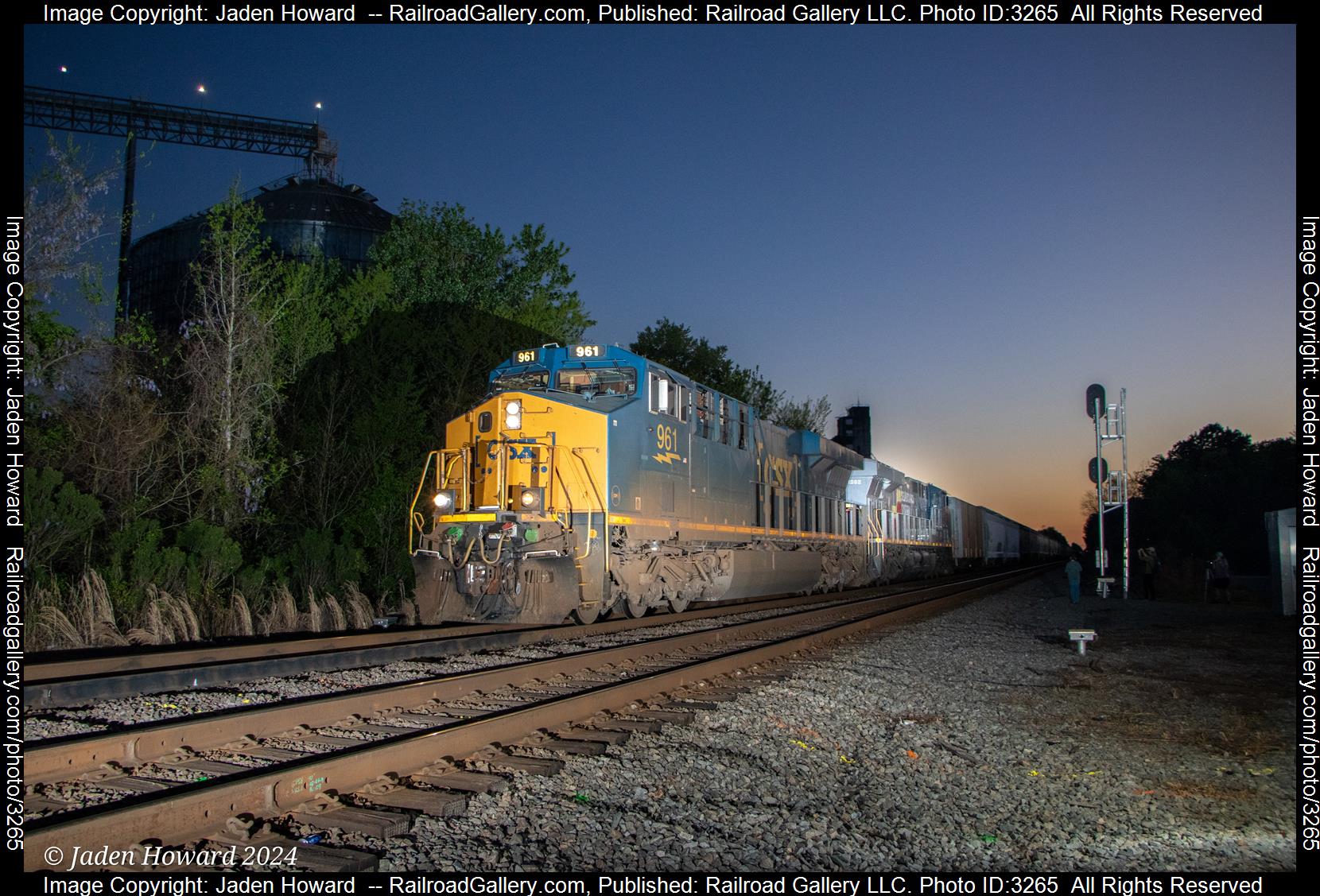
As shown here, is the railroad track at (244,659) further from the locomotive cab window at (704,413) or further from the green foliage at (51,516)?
the locomotive cab window at (704,413)

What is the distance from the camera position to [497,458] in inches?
459

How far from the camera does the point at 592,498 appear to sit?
38.2 feet

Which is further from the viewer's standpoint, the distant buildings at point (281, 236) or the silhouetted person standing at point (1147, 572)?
the distant buildings at point (281, 236)

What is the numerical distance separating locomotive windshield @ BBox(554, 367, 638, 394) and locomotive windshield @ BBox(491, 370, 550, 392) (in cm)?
21

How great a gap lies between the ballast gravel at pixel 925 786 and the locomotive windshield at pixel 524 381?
5949 mm

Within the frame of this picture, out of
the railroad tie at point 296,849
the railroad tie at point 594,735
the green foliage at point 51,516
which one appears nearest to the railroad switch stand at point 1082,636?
the railroad tie at point 594,735

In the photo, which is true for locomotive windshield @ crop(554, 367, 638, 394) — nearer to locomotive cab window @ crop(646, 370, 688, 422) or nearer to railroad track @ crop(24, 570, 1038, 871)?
locomotive cab window @ crop(646, 370, 688, 422)

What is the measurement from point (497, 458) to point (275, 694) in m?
4.82

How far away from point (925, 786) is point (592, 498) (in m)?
6.91

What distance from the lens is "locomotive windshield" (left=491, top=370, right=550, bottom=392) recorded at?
1322 cm

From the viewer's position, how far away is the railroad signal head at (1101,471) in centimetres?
2427

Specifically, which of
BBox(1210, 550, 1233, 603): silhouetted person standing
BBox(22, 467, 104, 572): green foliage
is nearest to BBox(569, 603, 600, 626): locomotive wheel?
BBox(22, 467, 104, 572): green foliage

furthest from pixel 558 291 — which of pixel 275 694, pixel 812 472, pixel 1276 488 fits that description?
pixel 1276 488

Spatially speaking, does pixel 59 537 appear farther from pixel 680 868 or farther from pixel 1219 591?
pixel 1219 591
